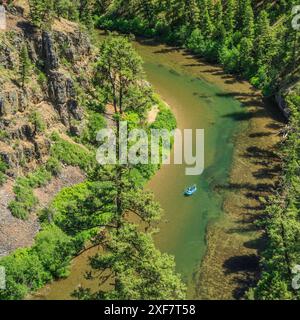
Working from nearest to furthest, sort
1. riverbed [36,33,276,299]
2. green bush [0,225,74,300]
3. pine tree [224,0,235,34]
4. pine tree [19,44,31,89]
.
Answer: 1. green bush [0,225,74,300]
2. riverbed [36,33,276,299]
3. pine tree [19,44,31,89]
4. pine tree [224,0,235,34]

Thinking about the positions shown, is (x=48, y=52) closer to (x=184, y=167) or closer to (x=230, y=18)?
(x=184, y=167)

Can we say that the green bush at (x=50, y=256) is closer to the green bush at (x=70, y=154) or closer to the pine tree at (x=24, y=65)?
the green bush at (x=70, y=154)

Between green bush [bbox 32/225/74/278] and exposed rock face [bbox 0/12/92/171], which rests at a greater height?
exposed rock face [bbox 0/12/92/171]

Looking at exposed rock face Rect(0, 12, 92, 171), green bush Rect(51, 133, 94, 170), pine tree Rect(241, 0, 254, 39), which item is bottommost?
green bush Rect(51, 133, 94, 170)

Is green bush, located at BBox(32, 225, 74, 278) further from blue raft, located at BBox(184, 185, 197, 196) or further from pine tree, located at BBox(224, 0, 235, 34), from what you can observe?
pine tree, located at BBox(224, 0, 235, 34)

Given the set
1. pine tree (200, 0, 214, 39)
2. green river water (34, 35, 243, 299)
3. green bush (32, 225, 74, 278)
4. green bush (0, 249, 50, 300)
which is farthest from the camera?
pine tree (200, 0, 214, 39)

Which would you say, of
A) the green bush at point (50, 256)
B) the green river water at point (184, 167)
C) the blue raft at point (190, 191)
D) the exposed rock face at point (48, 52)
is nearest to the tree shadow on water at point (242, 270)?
the green river water at point (184, 167)

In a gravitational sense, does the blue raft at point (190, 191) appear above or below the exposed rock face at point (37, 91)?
below

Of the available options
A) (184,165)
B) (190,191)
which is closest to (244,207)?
(190,191)

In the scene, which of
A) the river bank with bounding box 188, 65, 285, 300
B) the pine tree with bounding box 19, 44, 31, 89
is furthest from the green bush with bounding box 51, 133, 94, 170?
the river bank with bounding box 188, 65, 285, 300
